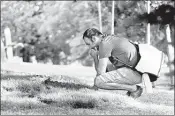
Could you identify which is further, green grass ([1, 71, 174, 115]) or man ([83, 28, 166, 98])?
man ([83, 28, 166, 98])

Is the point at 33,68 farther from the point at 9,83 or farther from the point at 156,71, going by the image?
the point at 156,71

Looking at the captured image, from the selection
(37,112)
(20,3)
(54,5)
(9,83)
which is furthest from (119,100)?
(20,3)

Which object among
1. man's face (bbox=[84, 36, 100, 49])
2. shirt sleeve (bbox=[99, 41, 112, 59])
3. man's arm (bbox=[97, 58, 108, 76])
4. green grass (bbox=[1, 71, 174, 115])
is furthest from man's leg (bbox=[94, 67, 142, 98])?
man's face (bbox=[84, 36, 100, 49])

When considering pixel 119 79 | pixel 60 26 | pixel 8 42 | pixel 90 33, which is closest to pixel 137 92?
pixel 119 79

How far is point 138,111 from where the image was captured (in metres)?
6.78

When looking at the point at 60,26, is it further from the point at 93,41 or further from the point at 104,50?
the point at 104,50

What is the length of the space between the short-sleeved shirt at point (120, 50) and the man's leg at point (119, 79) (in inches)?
7.1

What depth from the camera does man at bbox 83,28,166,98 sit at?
24.5ft

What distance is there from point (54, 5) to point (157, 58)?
28180 mm

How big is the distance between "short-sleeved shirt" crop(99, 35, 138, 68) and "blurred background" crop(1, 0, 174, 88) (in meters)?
21.5

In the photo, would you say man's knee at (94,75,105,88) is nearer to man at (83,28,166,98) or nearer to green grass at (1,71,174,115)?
man at (83,28,166,98)

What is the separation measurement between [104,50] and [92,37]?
1.02 feet

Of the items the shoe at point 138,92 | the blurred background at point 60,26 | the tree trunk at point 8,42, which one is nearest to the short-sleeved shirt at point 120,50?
the shoe at point 138,92

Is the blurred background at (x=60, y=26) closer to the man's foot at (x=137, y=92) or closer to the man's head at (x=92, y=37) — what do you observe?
the man's foot at (x=137, y=92)
